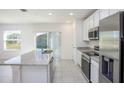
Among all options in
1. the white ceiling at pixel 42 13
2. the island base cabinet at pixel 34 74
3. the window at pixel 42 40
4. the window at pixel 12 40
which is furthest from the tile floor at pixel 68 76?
the window at pixel 12 40

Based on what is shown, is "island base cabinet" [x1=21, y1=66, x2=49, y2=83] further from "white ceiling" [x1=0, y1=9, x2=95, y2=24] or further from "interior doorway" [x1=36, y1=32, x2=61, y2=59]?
"interior doorway" [x1=36, y1=32, x2=61, y2=59]

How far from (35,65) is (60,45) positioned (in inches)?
276

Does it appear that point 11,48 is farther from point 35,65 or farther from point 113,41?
point 113,41

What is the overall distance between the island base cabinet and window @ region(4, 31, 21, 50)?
723 cm

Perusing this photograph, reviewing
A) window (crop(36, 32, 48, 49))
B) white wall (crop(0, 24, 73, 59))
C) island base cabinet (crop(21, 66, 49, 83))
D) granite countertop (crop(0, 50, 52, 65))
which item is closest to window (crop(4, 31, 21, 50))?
white wall (crop(0, 24, 73, 59))

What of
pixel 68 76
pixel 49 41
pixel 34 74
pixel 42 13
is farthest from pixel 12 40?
pixel 34 74

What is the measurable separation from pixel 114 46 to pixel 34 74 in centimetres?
227

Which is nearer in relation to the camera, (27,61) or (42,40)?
(27,61)

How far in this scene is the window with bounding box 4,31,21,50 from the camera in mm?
10550

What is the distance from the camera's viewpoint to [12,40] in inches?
418

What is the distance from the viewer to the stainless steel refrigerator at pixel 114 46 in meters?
1.72

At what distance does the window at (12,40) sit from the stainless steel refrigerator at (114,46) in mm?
8887

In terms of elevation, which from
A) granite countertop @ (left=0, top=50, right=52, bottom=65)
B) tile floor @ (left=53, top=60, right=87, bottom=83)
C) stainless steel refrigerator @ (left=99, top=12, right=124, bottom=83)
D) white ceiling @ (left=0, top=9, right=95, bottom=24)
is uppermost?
white ceiling @ (left=0, top=9, right=95, bottom=24)

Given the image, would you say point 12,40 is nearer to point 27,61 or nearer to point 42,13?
point 42,13
